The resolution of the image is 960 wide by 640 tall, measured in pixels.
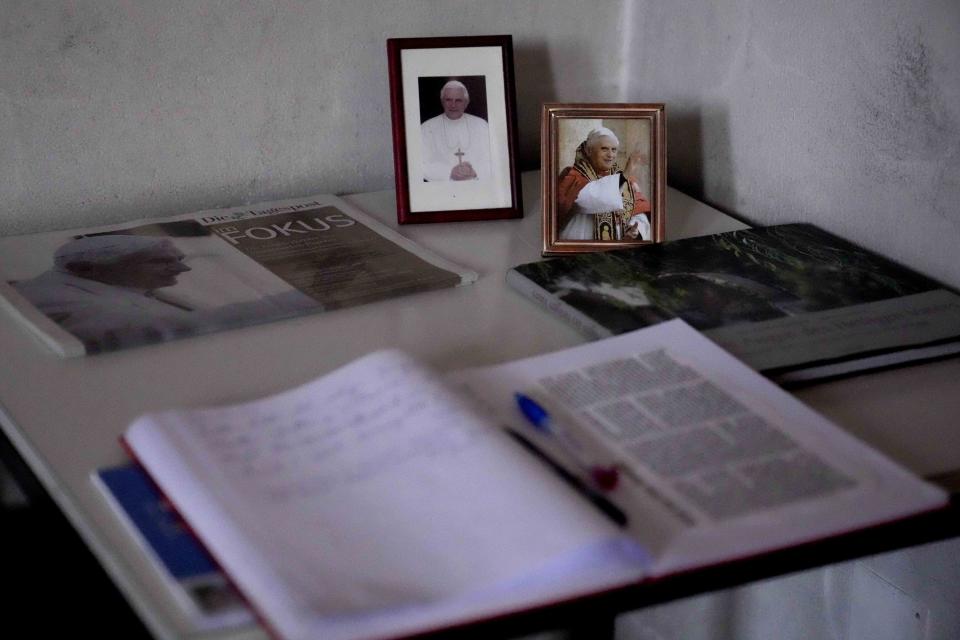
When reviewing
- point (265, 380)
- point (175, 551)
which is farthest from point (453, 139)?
point (175, 551)

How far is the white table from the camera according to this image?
0.76 metres

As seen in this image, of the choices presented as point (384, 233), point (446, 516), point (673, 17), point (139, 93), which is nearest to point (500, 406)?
point (446, 516)

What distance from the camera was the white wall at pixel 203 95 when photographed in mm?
1133

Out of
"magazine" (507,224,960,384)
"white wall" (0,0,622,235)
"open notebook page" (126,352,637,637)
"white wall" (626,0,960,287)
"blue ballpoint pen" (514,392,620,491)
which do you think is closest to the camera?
"open notebook page" (126,352,637,637)

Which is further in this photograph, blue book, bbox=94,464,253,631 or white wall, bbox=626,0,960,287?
white wall, bbox=626,0,960,287

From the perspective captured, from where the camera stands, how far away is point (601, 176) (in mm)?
1149

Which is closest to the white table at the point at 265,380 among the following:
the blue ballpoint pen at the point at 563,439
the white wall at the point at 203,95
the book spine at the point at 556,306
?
the book spine at the point at 556,306

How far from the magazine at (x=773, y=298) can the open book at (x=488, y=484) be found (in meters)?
0.08

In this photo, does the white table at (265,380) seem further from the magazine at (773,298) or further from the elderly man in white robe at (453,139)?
the elderly man in white robe at (453,139)

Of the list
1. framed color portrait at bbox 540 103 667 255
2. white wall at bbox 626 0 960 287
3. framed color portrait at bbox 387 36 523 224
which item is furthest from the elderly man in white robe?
white wall at bbox 626 0 960 287

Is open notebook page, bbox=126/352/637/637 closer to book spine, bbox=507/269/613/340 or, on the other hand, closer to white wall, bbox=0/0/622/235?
book spine, bbox=507/269/613/340

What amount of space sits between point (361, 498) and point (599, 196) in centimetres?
57

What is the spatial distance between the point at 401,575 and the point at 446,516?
0.18 feet

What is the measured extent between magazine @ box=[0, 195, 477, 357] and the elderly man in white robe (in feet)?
0.30
